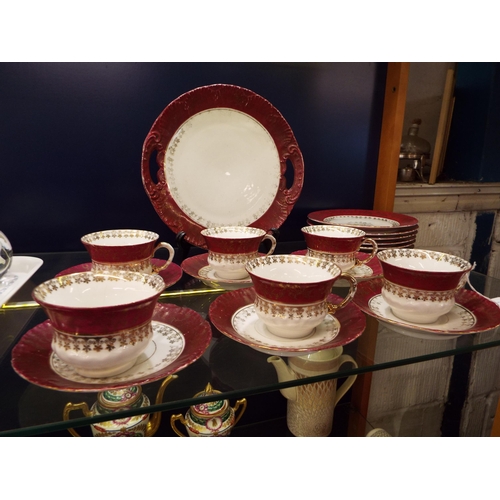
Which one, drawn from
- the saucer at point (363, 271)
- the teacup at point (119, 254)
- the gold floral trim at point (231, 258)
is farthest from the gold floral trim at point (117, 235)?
the saucer at point (363, 271)

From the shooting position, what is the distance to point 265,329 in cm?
51

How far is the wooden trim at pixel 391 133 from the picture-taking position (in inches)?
34.9

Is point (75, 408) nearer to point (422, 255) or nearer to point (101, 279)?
point (101, 279)

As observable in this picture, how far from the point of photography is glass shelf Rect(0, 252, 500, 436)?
1.22 feet

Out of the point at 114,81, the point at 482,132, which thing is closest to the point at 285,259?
the point at 114,81

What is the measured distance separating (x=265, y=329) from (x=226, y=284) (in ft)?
0.56

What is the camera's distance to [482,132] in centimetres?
108

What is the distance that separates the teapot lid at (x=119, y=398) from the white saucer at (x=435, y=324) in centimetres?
33

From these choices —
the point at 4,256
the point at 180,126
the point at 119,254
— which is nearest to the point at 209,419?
the point at 119,254

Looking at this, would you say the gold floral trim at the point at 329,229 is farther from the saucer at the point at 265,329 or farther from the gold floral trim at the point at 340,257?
the saucer at the point at 265,329

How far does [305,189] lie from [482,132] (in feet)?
1.78

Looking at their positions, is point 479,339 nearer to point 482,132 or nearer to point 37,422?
point 37,422

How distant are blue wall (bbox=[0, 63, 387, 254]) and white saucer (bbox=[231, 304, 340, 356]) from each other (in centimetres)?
40

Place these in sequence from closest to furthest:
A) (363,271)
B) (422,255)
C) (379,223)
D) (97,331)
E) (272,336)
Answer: (97,331)
(272,336)
(422,255)
(363,271)
(379,223)
